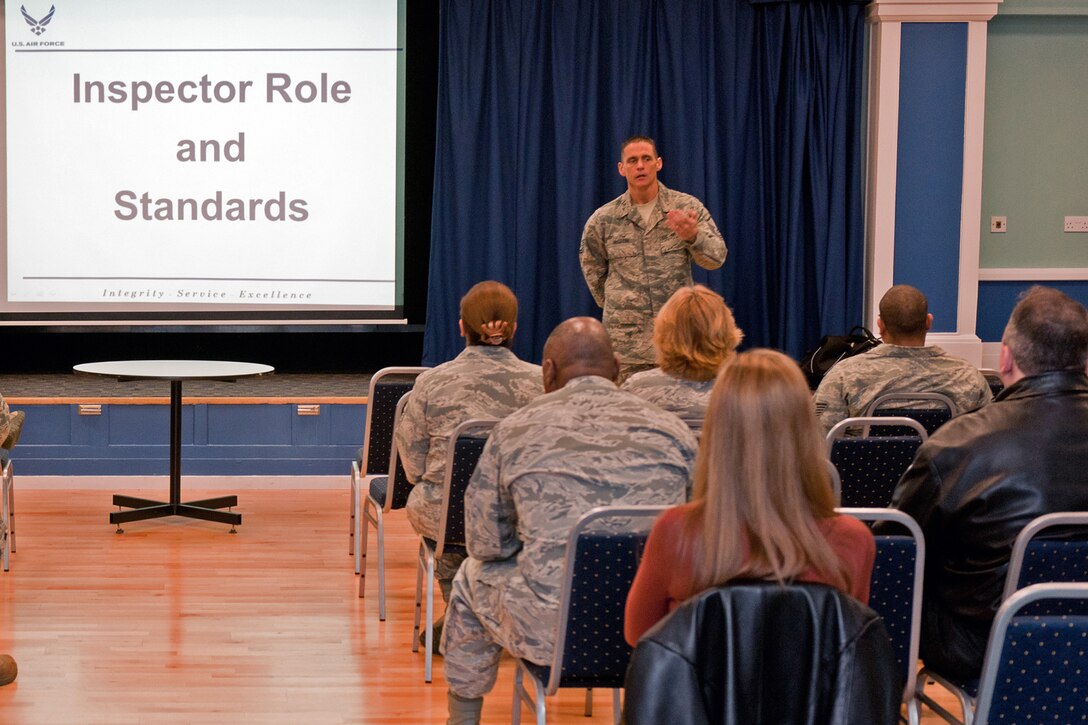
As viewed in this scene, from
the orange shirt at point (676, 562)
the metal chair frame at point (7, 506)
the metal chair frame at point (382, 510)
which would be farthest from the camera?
the metal chair frame at point (7, 506)

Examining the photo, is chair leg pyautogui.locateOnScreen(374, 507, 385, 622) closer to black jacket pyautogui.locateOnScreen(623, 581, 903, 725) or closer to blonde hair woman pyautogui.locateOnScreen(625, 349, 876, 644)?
blonde hair woman pyautogui.locateOnScreen(625, 349, 876, 644)

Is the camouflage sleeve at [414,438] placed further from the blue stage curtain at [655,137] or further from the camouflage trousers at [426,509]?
the blue stage curtain at [655,137]

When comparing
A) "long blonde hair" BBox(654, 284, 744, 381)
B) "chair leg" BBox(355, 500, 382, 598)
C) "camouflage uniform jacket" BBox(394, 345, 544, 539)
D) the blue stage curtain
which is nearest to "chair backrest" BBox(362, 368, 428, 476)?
"chair leg" BBox(355, 500, 382, 598)

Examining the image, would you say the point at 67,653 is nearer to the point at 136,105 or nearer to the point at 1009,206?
the point at 136,105

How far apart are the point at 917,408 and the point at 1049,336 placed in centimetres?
136

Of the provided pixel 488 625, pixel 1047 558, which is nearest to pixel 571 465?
pixel 488 625

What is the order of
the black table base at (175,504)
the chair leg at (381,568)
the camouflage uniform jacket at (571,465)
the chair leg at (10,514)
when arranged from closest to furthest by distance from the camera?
the camouflage uniform jacket at (571,465)
the chair leg at (381,568)
the chair leg at (10,514)
the black table base at (175,504)

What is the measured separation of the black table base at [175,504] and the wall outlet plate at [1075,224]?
15.5ft

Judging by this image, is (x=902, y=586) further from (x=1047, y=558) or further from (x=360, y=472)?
(x=360, y=472)

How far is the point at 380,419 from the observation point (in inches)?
166

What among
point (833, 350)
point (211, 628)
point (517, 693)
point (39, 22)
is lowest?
point (211, 628)

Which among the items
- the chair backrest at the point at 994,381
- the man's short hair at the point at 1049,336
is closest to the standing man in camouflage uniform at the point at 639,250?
the chair backrest at the point at 994,381

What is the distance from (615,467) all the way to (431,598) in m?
1.40

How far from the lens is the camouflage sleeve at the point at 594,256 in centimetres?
586
